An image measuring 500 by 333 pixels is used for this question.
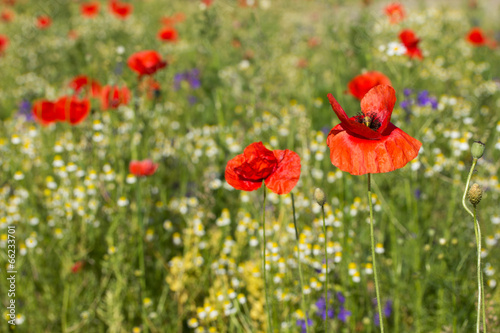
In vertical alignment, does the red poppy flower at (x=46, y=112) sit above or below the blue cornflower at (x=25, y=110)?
below

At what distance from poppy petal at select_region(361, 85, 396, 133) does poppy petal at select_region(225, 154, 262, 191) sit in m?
0.35

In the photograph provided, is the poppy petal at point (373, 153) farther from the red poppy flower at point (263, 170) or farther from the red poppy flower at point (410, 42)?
the red poppy flower at point (410, 42)

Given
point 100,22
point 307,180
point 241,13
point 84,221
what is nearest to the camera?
point 84,221

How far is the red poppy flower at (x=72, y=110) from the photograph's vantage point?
2.31m

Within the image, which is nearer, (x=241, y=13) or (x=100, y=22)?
(x=100, y=22)

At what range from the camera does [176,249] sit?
2422mm

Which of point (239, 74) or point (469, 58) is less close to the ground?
point (469, 58)

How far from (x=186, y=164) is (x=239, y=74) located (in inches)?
54.2

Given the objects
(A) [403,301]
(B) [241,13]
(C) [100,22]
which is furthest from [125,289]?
(B) [241,13]

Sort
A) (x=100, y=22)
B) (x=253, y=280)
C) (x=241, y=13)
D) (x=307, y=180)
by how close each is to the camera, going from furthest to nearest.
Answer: (x=241, y=13) → (x=100, y=22) → (x=307, y=180) → (x=253, y=280)

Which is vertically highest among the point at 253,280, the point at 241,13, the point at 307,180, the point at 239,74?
the point at 241,13

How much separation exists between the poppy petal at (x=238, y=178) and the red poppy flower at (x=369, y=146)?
24cm

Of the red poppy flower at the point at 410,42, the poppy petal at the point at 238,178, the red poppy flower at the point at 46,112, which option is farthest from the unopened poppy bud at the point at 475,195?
the red poppy flower at the point at 46,112

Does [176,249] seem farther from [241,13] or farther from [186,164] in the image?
[241,13]
